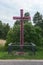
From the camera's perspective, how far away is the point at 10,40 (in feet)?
91.0

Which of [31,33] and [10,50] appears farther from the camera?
[31,33]

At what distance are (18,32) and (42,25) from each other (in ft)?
102

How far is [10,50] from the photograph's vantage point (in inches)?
846

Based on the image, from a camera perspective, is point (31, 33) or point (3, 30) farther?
point (3, 30)

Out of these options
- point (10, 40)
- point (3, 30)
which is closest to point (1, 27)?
point (3, 30)

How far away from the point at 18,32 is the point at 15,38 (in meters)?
0.67

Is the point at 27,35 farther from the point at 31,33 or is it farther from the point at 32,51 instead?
the point at 32,51

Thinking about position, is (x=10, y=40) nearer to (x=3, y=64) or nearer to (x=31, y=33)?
(x=31, y=33)

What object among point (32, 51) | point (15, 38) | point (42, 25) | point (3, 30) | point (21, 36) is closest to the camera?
point (32, 51)

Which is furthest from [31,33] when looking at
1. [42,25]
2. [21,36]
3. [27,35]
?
[42,25]

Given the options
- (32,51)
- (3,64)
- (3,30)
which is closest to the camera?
(3,64)

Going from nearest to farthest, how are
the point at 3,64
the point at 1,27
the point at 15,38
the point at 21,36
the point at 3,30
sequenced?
the point at 3,64 → the point at 21,36 → the point at 15,38 → the point at 3,30 → the point at 1,27

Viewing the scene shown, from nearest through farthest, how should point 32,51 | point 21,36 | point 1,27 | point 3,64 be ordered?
point 3,64 < point 32,51 < point 21,36 < point 1,27

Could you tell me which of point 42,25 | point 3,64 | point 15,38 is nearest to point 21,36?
point 15,38
